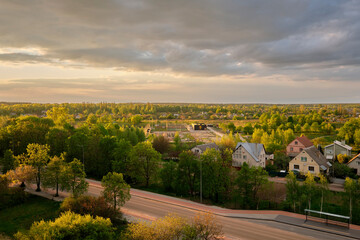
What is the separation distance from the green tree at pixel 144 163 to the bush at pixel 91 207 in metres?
11.6

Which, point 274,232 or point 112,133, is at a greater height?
point 112,133

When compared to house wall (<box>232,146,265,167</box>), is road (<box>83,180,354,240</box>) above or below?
below

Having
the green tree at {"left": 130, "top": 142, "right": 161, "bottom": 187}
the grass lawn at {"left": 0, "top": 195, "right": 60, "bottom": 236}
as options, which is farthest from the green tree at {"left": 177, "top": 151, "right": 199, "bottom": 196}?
the grass lawn at {"left": 0, "top": 195, "right": 60, "bottom": 236}

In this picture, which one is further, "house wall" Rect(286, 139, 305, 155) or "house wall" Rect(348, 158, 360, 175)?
"house wall" Rect(286, 139, 305, 155)

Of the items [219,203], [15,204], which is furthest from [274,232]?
[15,204]

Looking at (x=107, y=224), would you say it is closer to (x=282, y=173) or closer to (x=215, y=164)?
(x=215, y=164)

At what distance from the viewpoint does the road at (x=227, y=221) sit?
67.8 ft

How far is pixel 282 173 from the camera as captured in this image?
144 feet

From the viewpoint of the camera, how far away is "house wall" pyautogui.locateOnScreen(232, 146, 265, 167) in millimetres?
48144

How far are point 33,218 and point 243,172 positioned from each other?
2289 centimetres

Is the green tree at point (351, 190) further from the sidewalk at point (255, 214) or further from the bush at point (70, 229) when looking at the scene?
the bush at point (70, 229)

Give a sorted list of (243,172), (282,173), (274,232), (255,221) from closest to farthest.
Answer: (274,232), (255,221), (243,172), (282,173)

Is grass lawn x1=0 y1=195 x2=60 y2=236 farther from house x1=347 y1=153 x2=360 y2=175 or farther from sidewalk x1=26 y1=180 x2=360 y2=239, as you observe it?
house x1=347 y1=153 x2=360 y2=175

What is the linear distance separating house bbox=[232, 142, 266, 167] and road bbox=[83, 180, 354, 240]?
2352 centimetres
